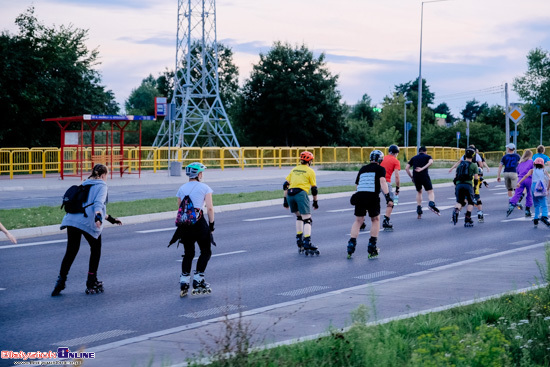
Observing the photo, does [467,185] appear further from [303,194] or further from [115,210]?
[115,210]

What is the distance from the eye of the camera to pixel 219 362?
547cm

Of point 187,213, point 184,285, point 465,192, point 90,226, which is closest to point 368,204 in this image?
point 187,213

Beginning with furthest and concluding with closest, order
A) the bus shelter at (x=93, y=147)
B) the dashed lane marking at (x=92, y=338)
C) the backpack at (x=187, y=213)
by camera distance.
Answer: the bus shelter at (x=93, y=147)
the backpack at (x=187, y=213)
the dashed lane marking at (x=92, y=338)

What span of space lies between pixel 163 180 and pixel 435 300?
1047 inches

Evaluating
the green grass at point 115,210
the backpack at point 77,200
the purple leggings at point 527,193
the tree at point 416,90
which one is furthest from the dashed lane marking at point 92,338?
the tree at point 416,90

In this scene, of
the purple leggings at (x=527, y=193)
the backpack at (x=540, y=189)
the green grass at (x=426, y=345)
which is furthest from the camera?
the purple leggings at (x=527, y=193)

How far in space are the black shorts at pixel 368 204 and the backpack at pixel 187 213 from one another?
3.83 meters

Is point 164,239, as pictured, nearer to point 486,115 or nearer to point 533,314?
point 533,314

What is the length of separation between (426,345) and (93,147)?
30297 millimetres

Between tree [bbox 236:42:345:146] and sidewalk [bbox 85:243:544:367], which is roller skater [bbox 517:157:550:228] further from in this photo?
tree [bbox 236:42:345:146]

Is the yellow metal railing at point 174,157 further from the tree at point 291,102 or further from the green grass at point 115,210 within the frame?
the green grass at point 115,210

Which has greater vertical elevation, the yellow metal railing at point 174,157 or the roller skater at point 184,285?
the yellow metal railing at point 174,157

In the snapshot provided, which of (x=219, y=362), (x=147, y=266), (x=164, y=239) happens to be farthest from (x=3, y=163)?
(x=219, y=362)

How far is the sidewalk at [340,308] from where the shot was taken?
6629 millimetres
